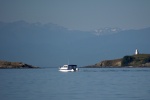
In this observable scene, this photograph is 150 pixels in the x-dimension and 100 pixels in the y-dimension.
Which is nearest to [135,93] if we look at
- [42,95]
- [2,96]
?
[42,95]

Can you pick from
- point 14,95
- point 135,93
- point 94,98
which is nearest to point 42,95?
point 14,95

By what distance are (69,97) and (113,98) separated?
5735 mm

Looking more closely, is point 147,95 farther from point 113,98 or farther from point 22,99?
point 22,99

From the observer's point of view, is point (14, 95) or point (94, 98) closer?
point (94, 98)

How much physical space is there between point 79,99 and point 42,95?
7.20 metres

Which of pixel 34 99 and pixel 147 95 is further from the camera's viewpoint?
pixel 147 95

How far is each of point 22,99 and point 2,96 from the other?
4.66 m

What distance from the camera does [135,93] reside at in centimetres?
6575

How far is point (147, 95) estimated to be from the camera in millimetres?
62188

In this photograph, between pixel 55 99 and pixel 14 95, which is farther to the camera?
pixel 14 95

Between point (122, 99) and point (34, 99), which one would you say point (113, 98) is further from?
point (34, 99)

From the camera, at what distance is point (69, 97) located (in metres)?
61.0

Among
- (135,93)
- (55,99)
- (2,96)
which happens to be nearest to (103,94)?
(135,93)

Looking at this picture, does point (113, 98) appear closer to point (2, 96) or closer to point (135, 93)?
point (135, 93)
